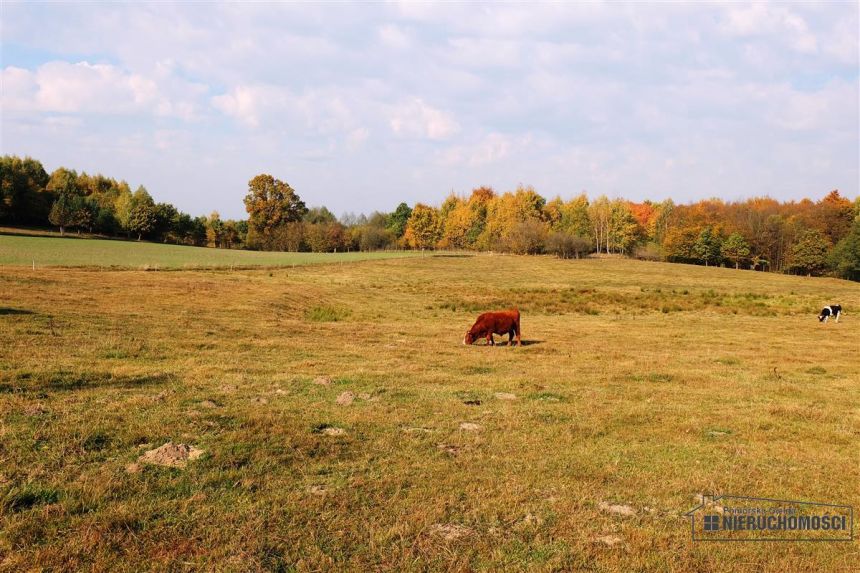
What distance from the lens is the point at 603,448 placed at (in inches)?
344

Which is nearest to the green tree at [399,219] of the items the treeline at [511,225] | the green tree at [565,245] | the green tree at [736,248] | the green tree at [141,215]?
the treeline at [511,225]

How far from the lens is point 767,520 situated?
6461 mm

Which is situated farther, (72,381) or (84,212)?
(84,212)

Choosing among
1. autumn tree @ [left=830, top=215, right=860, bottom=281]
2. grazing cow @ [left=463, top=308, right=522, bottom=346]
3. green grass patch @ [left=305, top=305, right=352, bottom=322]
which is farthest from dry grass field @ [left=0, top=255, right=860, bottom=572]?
autumn tree @ [left=830, top=215, right=860, bottom=281]

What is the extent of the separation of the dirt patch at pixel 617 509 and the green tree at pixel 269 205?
123606 millimetres

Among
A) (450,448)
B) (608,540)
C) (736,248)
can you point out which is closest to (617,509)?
(608,540)

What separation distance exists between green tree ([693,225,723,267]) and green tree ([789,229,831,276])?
1389 cm

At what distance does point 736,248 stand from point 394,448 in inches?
4857

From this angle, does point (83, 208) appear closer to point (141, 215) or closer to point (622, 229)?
point (141, 215)

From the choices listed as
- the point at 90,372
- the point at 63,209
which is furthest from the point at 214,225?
the point at 90,372

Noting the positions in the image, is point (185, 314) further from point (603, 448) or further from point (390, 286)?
point (390, 286)

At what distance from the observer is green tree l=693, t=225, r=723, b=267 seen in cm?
11562

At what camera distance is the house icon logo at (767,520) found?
6082 mm

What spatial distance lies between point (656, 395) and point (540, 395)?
2.96 m
